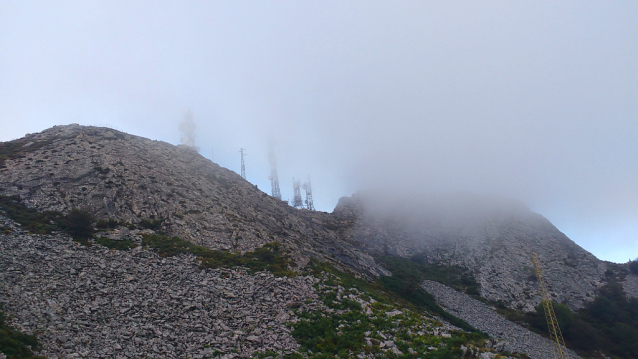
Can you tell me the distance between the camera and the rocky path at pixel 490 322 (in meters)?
47.4

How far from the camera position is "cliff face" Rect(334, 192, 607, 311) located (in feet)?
221

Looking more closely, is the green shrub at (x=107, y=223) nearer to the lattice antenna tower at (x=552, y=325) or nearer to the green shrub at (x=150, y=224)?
the green shrub at (x=150, y=224)

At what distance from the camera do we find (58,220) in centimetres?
3588

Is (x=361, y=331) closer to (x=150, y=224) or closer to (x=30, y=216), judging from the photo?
(x=150, y=224)

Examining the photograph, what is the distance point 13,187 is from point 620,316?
101663 mm

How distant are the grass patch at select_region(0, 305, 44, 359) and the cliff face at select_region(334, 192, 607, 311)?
245 ft

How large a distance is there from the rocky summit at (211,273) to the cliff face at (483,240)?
49 centimetres

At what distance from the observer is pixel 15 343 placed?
695 inches

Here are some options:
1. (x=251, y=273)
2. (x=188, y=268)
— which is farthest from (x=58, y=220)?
(x=251, y=273)

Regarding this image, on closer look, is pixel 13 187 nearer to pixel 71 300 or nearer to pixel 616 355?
pixel 71 300

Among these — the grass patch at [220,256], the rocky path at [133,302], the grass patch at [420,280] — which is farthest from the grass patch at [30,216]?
the grass patch at [420,280]

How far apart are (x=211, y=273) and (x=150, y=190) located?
76.5 feet

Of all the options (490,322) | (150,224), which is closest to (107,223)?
(150,224)

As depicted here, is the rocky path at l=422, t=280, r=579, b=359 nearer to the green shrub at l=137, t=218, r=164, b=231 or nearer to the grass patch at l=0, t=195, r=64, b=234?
the green shrub at l=137, t=218, r=164, b=231
